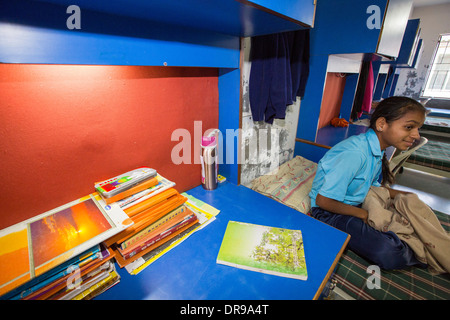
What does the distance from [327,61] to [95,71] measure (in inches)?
77.7

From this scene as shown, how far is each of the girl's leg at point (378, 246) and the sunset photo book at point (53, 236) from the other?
1183 millimetres

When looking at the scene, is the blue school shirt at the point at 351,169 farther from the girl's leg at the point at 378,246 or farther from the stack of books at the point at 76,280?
the stack of books at the point at 76,280

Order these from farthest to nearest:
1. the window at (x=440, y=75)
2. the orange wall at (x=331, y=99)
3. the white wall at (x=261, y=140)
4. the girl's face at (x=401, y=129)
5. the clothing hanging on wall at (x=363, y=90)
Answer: the window at (x=440, y=75) < the clothing hanging on wall at (x=363, y=90) < the orange wall at (x=331, y=99) < the white wall at (x=261, y=140) < the girl's face at (x=401, y=129)

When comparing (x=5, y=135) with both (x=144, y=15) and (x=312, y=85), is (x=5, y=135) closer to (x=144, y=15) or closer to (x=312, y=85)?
(x=144, y=15)

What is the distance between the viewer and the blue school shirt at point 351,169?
1.20 meters

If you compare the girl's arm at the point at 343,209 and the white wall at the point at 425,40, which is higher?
the white wall at the point at 425,40

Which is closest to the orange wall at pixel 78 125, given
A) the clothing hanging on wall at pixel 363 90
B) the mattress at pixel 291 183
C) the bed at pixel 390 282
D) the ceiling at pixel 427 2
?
the mattress at pixel 291 183

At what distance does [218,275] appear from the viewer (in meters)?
0.79

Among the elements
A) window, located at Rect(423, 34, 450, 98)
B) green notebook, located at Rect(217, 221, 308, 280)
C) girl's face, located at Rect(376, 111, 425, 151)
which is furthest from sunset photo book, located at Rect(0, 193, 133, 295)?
window, located at Rect(423, 34, 450, 98)

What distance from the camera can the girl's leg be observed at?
1.02m

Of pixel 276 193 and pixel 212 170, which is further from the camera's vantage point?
pixel 276 193

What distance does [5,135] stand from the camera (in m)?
0.70
